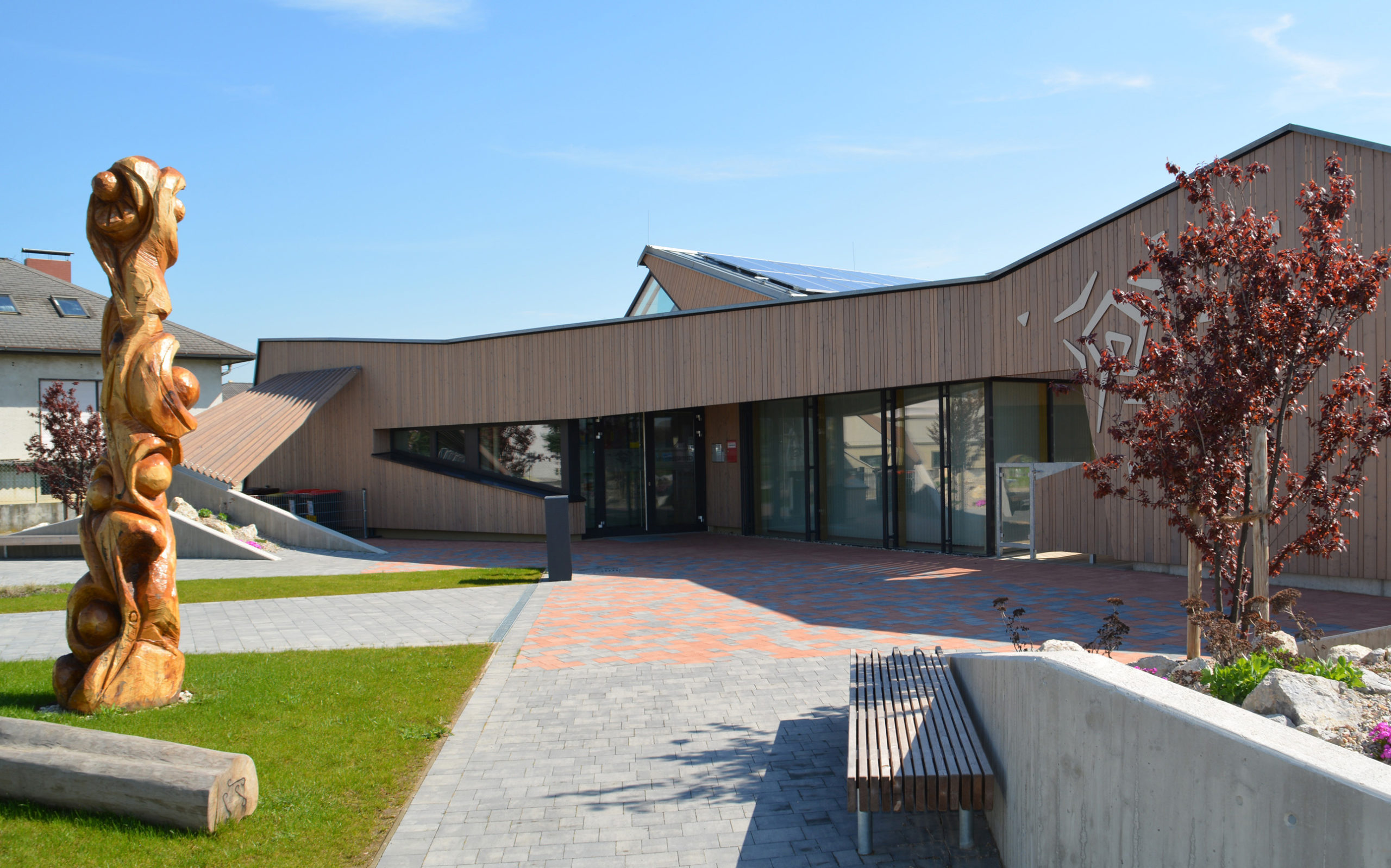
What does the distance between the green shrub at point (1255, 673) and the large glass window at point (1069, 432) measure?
1109 cm

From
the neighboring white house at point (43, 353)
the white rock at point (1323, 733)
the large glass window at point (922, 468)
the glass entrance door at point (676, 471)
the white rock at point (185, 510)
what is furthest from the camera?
the neighboring white house at point (43, 353)

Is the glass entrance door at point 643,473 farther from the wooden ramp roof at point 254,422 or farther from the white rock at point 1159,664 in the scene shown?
the white rock at point 1159,664

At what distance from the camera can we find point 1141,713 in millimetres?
3010

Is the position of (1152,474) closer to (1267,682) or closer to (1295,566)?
(1267,682)

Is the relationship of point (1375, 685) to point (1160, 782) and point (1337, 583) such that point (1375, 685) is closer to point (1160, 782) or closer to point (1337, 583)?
point (1160, 782)

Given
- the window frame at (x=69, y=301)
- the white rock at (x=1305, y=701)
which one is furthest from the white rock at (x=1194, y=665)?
the window frame at (x=69, y=301)

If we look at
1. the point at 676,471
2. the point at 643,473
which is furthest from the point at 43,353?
the point at 676,471

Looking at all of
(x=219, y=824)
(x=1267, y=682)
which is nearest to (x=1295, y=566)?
(x=1267, y=682)

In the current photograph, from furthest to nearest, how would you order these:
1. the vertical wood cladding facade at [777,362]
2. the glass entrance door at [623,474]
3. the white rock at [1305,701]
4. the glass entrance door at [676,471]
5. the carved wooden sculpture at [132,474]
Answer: the glass entrance door at [676,471], the glass entrance door at [623,474], the vertical wood cladding facade at [777,362], the carved wooden sculpture at [132,474], the white rock at [1305,701]

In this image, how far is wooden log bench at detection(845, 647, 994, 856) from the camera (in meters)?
4.39

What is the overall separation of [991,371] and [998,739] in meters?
10.4

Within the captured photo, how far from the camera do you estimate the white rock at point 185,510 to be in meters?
18.1

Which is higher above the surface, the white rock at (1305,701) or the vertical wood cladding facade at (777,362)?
the vertical wood cladding facade at (777,362)

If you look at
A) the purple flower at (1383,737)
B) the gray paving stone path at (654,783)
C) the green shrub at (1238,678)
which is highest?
the purple flower at (1383,737)
